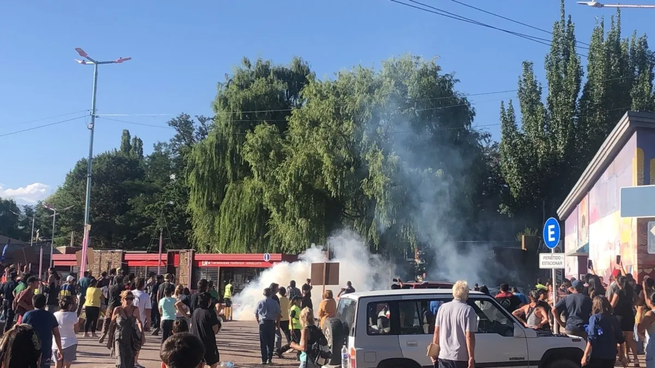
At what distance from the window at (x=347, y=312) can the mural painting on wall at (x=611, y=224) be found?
377 inches

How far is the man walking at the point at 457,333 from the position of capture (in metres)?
7.53

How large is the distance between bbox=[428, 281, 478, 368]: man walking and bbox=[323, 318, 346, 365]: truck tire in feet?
→ 7.40

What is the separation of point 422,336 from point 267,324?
223 inches

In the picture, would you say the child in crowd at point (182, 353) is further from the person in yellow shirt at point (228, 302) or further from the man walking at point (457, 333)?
the person in yellow shirt at point (228, 302)

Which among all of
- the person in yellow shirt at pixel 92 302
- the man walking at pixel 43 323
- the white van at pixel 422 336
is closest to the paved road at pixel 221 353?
the person in yellow shirt at pixel 92 302

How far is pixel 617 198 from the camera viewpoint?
64.4ft

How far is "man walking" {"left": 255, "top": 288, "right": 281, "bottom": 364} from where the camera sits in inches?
570

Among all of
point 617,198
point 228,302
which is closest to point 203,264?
point 228,302

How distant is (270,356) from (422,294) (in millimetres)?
5933

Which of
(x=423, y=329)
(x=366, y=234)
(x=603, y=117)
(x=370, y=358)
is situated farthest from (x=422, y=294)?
(x=603, y=117)

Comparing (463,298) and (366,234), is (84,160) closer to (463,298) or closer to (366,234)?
(366,234)

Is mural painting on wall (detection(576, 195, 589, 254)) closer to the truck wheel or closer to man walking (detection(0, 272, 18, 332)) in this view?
the truck wheel

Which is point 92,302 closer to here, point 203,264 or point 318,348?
point 318,348

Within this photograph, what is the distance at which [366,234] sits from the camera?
33438 mm
